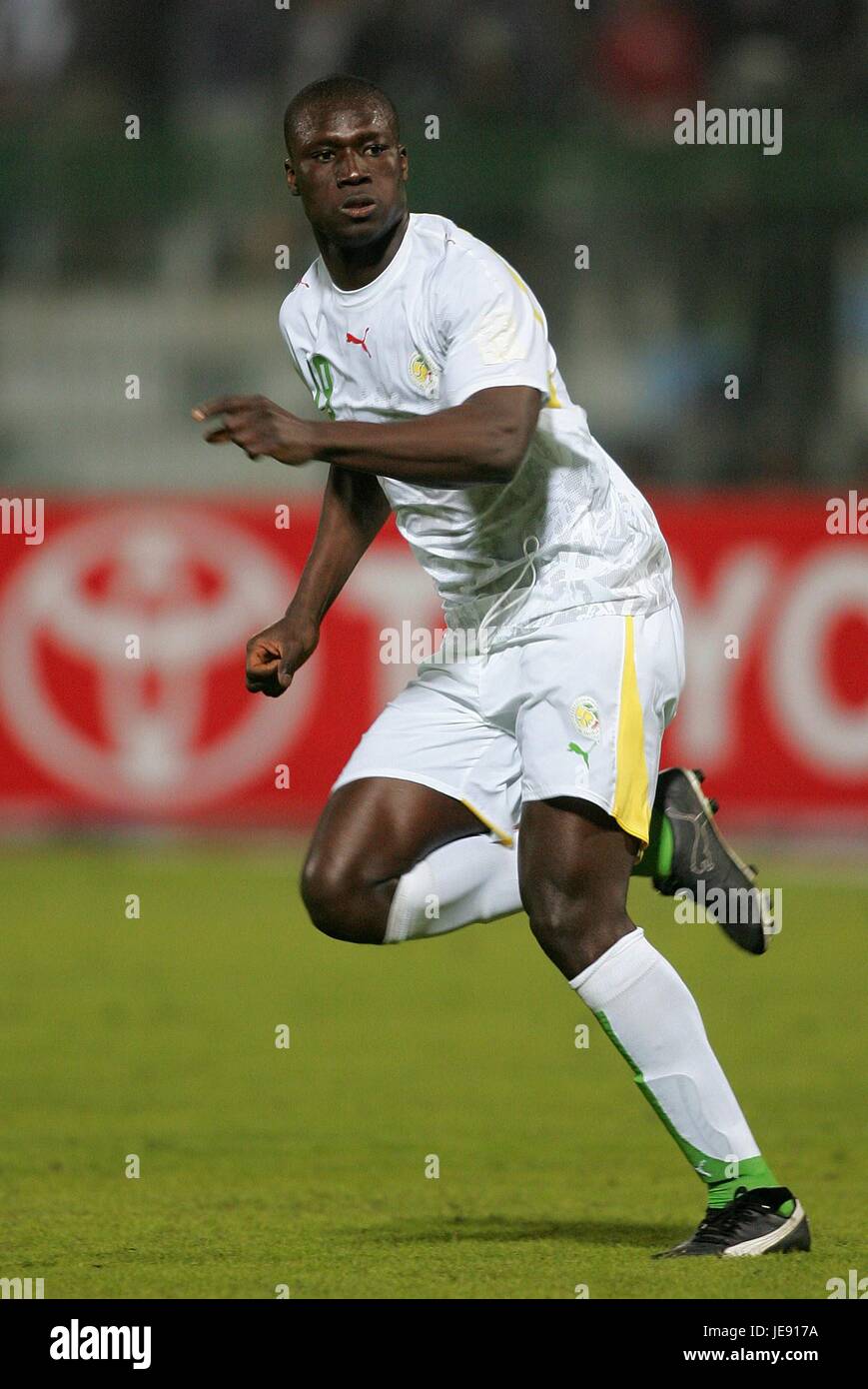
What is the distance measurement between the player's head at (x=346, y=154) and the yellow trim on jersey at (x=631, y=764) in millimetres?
997

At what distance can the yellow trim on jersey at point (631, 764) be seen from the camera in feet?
13.4

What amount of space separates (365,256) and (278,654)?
0.82 m

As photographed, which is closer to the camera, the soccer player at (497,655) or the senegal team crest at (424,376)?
the soccer player at (497,655)

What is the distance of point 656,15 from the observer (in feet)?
45.2

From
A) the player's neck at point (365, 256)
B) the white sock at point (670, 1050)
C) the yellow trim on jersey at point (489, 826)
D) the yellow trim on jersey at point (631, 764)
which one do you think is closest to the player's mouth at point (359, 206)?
the player's neck at point (365, 256)

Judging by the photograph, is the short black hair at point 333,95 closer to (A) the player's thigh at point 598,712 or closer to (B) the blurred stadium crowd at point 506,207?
(A) the player's thigh at point 598,712

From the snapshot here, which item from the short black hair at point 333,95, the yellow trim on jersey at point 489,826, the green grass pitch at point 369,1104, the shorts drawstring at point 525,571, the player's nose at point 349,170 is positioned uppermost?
the short black hair at point 333,95

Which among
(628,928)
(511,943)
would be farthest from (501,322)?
(511,943)

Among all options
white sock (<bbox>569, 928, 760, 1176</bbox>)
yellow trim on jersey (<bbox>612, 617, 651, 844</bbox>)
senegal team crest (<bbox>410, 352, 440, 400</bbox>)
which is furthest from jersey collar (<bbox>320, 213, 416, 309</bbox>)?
white sock (<bbox>569, 928, 760, 1176</bbox>)

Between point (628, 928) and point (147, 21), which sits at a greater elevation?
point (147, 21)

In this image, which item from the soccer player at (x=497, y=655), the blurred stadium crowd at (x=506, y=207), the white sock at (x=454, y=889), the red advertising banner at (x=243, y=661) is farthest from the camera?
the blurred stadium crowd at (x=506, y=207)

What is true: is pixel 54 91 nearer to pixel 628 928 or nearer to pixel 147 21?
pixel 147 21
